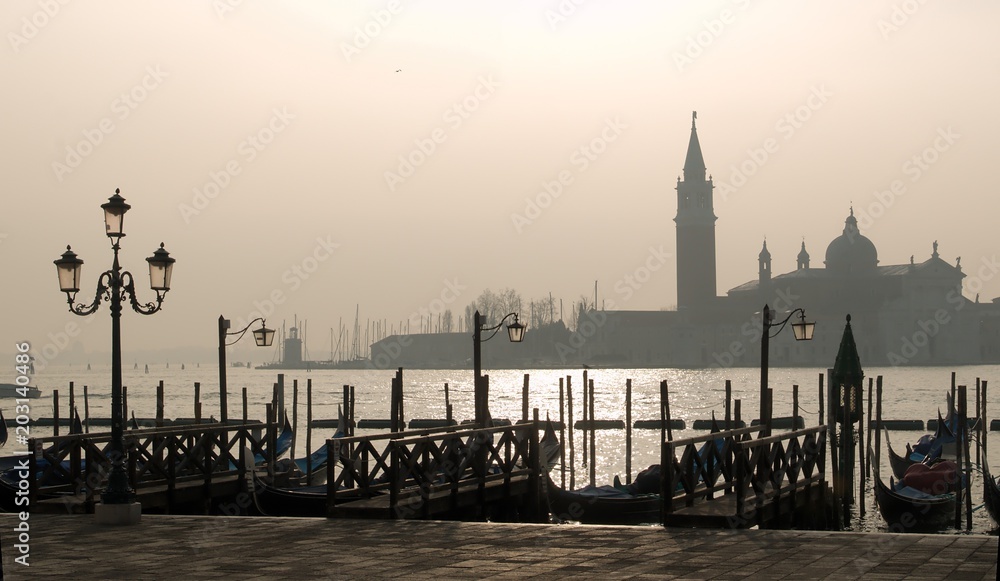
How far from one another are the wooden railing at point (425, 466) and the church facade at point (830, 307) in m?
87.6

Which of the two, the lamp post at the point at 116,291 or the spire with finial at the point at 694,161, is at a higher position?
the spire with finial at the point at 694,161

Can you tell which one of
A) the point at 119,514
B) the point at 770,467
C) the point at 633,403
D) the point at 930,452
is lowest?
the point at 633,403

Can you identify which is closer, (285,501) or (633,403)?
(285,501)

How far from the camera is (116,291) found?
903 cm

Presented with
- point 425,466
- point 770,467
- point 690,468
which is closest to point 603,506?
point 770,467

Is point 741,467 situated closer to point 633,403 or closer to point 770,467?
point 770,467

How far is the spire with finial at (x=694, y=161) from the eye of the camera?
106250 mm

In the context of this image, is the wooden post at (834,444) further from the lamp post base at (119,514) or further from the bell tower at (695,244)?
the bell tower at (695,244)

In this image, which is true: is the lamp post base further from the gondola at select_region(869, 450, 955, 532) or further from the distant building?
the distant building

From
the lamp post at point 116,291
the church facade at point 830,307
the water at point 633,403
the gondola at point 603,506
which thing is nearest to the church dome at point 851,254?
the church facade at point 830,307

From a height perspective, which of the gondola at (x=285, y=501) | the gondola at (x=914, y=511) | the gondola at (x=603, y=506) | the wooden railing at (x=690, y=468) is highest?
the wooden railing at (x=690, y=468)

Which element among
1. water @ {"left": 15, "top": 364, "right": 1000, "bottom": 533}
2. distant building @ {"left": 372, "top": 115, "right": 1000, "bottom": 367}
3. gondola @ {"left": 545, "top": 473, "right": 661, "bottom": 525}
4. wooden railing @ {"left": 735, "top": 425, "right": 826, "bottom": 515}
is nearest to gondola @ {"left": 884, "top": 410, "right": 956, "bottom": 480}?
water @ {"left": 15, "top": 364, "right": 1000, "bottom": 533}

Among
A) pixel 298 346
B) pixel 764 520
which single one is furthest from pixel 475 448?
pixel 298 346

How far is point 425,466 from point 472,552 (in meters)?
2.81
